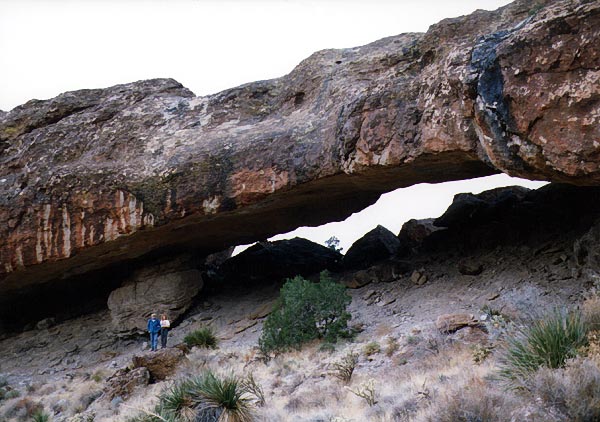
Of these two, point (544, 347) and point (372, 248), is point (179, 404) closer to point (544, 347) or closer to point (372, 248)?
point (544, 347)

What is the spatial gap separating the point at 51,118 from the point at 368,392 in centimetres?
1429

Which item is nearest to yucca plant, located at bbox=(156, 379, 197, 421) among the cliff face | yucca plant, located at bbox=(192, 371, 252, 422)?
yucca plant, located at bbox=(192, 371, 252, 422)

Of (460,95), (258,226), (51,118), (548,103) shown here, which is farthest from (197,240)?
(548,103)

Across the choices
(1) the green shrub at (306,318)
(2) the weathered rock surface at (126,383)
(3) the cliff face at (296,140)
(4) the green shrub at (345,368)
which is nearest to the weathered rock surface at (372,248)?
(3) the cliff face at (296,140)

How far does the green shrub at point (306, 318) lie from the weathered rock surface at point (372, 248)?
5936 millimetres

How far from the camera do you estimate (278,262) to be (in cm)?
2155

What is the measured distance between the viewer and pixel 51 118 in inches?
720

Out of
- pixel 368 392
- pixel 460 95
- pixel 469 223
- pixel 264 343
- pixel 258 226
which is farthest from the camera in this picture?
pixel 258 226

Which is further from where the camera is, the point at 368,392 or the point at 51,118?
the point at 51,118

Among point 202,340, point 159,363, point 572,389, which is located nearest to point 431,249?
point 202,340

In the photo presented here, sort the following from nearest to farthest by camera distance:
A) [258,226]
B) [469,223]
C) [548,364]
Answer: [548,364] < [469,223] < [258,226]

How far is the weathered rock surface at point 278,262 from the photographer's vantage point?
21203 millimetres

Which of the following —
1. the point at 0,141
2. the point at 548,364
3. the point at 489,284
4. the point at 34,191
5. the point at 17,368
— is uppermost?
the point at 0,141

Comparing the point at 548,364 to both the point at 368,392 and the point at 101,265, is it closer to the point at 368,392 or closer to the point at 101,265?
the point at 368,392
